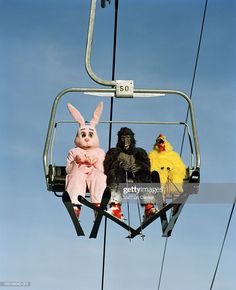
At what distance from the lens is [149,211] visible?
4.13 m

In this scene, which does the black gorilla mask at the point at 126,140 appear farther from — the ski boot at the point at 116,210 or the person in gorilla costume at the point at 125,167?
the ski boot at the point at 116,210

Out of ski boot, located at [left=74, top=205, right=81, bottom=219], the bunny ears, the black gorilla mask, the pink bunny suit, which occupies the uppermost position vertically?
the bunny ears

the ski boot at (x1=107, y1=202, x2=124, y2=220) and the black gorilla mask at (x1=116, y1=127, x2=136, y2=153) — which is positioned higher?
the black gorilla mask at (x1=116, y1=127, x2=136, y2=153)

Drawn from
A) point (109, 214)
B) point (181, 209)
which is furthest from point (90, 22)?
point (181, 209)

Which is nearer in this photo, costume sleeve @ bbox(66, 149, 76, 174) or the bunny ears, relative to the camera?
costume sleeve @ bbox(66, 149, 76, 174)

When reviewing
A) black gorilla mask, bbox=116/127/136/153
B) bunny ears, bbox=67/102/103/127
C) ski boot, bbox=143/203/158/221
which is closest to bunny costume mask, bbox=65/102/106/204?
bunny ears, bbox=67/102/103/127

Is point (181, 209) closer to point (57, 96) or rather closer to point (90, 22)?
point (57, 96)

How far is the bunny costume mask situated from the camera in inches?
162

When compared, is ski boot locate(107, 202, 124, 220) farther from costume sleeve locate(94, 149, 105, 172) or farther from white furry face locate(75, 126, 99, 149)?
white furry face locate(75, 126, 99, 149)

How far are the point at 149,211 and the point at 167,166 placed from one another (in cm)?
39

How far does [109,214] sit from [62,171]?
0.66 meters

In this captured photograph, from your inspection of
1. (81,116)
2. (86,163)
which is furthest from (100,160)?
(81,116)

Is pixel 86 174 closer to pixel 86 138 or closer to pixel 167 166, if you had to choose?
pixel 86 138

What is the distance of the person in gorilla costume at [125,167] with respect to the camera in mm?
4102
